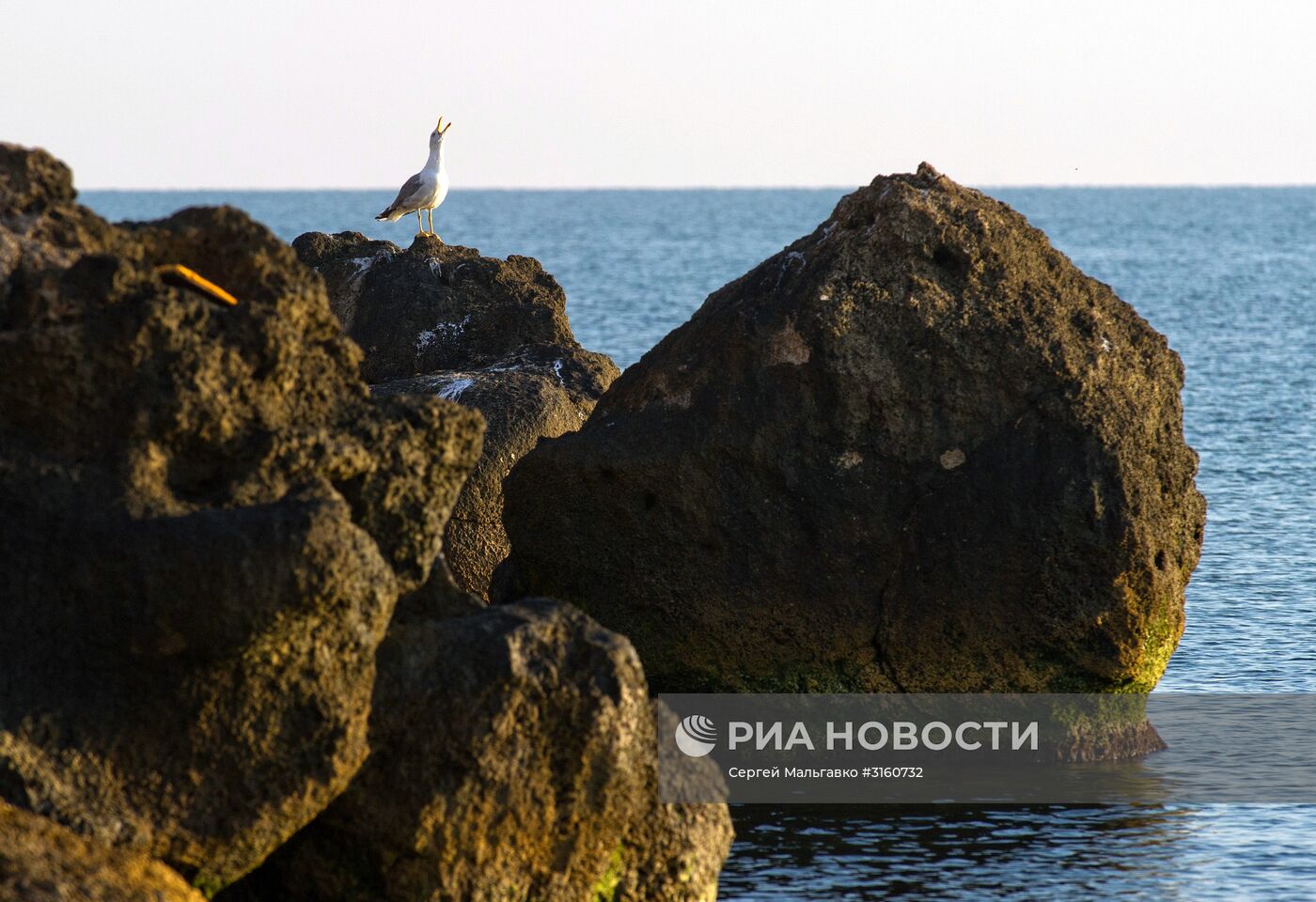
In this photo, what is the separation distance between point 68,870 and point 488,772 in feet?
5.54

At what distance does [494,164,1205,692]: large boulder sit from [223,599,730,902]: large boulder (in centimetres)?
345

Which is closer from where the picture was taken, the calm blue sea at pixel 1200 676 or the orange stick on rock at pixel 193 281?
the orange stick on rock at pixel 193 281

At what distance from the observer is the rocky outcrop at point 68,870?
590 centimetres

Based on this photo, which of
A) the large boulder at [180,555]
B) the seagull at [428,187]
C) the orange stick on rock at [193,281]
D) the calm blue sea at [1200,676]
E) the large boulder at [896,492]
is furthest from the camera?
the seagull at [428,187]

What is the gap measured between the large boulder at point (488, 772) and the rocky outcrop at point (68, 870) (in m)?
0.83

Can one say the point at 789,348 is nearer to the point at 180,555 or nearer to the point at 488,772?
the point at 488,772

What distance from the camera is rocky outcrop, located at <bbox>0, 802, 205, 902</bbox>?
5.90m

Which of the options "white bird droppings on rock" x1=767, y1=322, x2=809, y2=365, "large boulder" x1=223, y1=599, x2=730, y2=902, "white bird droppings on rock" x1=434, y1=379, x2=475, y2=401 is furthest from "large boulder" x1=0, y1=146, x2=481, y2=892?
"white bird droppings on rock" x1=434, y1=379, x2=475, y2=401

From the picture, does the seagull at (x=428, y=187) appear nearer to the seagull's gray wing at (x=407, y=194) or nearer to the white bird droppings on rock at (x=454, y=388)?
the seagull's gray wing at (x=407, y=194)

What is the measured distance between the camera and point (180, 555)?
653 centimetres

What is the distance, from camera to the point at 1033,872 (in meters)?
9.42

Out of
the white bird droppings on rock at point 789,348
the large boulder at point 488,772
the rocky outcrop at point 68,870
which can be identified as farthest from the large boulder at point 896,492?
the rocky outcrop at point 68,870

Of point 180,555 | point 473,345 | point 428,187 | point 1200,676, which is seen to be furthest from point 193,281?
point 428,187

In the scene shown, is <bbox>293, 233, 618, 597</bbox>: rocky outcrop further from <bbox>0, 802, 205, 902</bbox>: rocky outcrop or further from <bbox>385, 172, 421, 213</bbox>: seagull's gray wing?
<bbox>0, 802, 205, 902</bbox>: rocky outcrop
